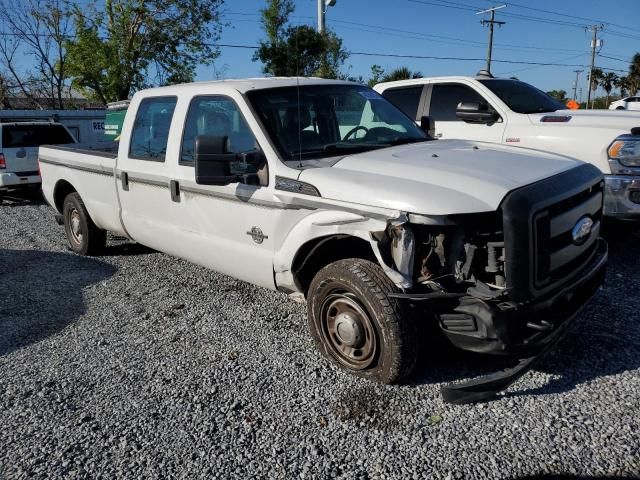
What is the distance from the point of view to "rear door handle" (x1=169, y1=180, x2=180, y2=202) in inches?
189

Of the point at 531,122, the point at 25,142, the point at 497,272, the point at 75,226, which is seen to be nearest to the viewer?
the point at 497,272

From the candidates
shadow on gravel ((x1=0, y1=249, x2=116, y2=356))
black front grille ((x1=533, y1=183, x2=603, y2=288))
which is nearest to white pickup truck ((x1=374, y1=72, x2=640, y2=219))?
black front grille ((x1=533, y1=183, x2=603, y2=288))

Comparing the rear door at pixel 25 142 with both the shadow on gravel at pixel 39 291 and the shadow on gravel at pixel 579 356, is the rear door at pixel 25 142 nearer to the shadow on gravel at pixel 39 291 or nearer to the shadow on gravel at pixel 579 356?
the shadow on gravel at pixel 39 291

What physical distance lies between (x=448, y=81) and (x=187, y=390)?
18.4ft

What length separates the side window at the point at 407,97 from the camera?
7.89 m

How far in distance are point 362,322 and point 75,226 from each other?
4828mm

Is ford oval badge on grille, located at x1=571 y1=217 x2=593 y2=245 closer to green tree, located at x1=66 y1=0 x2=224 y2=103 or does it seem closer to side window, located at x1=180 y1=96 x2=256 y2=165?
side window, located at x1=180 y1=96 x2=256 y2=165

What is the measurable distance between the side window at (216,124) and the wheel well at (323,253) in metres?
0.90

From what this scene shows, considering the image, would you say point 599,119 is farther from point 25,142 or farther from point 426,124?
point 25,142

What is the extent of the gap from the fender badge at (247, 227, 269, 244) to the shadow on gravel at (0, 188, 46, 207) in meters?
9.61

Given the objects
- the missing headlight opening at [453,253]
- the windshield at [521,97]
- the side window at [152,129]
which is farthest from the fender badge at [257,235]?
the windshield at [521,97]

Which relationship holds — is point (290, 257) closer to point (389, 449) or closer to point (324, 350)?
point (324, 350)

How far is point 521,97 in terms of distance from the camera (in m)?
7.22

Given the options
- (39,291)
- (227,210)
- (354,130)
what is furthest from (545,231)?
(39,291)
